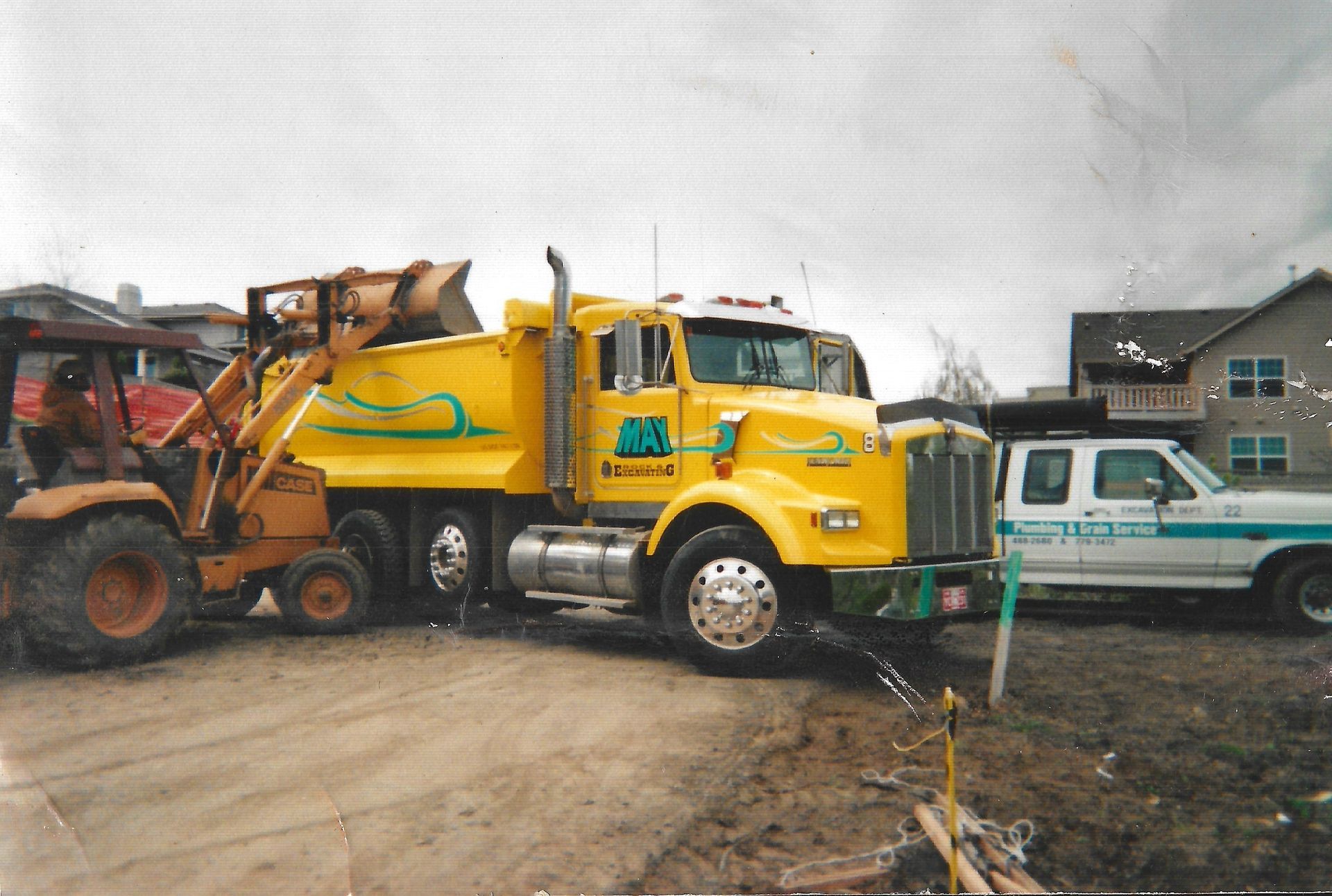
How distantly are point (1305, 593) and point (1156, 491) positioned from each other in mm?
1555

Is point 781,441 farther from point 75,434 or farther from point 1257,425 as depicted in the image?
point 75,434

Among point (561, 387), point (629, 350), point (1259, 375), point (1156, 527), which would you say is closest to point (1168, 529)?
point (1156, 527)

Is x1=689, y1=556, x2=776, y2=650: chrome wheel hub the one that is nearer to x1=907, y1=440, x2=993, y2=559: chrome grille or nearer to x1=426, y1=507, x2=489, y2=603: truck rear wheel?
x1=907, y1=440, x2=993, y2=559: chrome grille

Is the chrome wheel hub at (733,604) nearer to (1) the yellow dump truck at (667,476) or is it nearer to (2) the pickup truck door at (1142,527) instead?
(1) the yellow dump truck at (667,476)

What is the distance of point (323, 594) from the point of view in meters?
9.30

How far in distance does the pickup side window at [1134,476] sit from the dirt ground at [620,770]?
2.00 meters

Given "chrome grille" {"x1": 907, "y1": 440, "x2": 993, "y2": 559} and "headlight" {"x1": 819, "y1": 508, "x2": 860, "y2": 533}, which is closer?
"headlight" {"x1": 819, "y1": 508, "x2": 860, "y2": 533}

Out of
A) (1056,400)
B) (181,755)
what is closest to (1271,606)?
(1056,400)

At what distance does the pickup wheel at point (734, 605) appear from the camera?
7.23 meters

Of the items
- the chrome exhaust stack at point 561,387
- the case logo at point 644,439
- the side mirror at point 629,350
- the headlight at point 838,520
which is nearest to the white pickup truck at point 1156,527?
the headlight at point 838,520

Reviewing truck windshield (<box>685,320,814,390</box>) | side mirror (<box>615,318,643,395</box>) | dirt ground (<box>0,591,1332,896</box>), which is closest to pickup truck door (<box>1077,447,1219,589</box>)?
dirt ground (<box>0,591,1332,896</box>)

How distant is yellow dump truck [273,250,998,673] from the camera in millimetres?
7250

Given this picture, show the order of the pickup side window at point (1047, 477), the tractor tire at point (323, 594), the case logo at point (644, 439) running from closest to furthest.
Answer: the case logo at point (644, 439), the tractor tire at point (323, 594), the pickup side window at point (1047, 477)

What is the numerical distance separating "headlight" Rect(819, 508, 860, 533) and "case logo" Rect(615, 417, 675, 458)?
5.66ft
